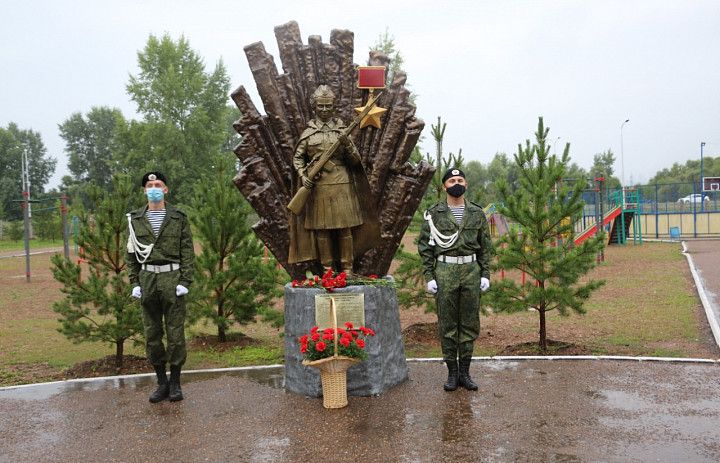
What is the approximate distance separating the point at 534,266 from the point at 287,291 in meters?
3.12

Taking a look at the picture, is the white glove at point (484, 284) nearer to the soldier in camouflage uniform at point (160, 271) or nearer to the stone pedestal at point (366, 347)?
the stone pedestal at point (366, 347)

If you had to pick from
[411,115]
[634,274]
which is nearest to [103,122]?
[634,274]

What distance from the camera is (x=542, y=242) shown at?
7344mm

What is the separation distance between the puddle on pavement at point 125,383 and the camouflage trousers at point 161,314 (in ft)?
2.15

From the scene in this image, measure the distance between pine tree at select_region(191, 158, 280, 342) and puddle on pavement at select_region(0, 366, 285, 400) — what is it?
200 centimetres

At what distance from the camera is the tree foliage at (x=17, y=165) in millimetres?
48781

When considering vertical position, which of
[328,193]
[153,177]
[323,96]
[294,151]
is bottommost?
[328,193]

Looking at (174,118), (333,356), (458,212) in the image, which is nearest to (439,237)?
(458,212)

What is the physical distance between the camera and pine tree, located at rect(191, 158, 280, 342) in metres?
8.41

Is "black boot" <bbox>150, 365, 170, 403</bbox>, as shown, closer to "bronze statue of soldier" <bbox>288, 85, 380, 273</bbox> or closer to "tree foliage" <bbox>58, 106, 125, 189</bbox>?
"bronze statue of soldier" <bbox>288, 85, 380, 273</bbox>

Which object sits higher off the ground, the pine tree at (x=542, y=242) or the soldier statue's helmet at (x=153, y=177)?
the soldier statue's helmet at (x=153, y=177)

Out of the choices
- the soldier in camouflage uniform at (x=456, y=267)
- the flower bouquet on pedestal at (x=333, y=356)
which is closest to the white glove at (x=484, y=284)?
the soldier in camouflage uniform at (x=456, y=267)

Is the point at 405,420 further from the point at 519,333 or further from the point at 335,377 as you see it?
the point at 519,333

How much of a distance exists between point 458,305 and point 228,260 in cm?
402
